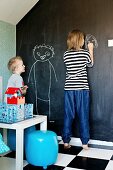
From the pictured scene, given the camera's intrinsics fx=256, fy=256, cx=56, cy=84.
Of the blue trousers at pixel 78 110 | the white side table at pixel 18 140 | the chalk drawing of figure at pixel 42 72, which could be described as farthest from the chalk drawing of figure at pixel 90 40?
the white side table at pixel 18 140

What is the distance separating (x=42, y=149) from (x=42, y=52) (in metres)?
1.25

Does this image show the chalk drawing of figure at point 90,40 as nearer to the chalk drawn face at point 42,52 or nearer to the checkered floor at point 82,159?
the chalk drawn face at point 42,52

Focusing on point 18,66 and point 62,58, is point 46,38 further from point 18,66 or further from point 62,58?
point 18,66

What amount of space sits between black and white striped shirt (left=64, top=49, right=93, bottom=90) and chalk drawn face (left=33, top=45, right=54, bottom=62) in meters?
0.37

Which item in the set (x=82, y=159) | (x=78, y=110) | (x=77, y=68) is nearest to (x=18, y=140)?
(x=82, y=159)

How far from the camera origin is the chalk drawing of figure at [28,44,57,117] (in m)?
2.83

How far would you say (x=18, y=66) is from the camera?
249 cm

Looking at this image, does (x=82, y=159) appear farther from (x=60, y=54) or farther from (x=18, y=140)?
(x=60, y=54)

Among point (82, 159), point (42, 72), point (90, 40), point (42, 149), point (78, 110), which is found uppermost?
point (90, 40)

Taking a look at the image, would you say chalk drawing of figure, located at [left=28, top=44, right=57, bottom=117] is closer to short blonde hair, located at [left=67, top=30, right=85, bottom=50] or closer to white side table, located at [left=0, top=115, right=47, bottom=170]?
short blonde hair, located at [left=67, top=30, right=85, bottom=50]

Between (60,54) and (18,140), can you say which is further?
(60,54)

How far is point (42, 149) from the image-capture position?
1.95 meters

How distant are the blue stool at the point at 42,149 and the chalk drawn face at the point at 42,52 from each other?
1.08 m

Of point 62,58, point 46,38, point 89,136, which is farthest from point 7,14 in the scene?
point 89,136
